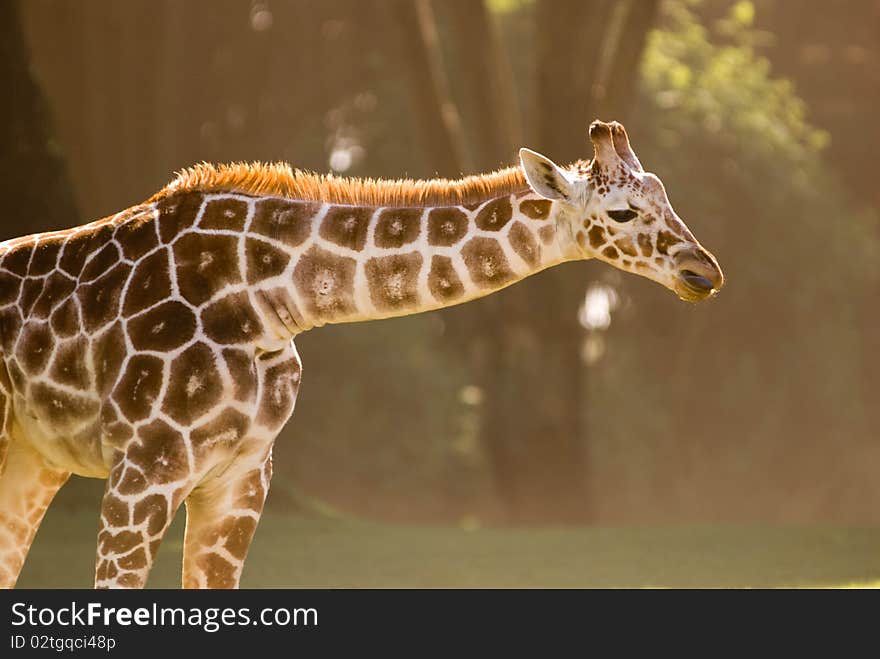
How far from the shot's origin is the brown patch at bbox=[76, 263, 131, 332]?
7.97m

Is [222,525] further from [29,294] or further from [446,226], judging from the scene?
[446,226]

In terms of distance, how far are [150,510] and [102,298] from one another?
120cm

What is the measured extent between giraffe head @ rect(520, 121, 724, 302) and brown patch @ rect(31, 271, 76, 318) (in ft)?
8.45

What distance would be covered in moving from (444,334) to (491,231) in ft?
66.9

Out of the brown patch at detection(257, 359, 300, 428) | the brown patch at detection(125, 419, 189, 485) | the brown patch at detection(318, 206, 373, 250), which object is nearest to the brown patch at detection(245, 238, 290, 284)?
the brown patch at detection(318, 206, 373, 250)

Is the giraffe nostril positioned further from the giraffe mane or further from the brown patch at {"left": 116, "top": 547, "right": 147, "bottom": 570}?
the brown patch at {"left": 116, "top": 547, "right": 147, "bottom": 570}

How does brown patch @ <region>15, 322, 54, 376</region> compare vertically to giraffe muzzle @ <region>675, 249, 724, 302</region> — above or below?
above

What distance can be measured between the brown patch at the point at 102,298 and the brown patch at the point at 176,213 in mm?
285

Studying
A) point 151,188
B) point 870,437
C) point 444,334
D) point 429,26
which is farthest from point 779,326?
point 151,188

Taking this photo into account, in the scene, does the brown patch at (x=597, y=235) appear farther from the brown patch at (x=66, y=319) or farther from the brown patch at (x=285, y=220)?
the brown patch at (x=66, y=319)

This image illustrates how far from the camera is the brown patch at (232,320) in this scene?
7.81 m

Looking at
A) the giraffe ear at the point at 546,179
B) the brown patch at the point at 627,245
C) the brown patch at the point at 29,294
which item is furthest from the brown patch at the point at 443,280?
the brown patch at the point at 29,294

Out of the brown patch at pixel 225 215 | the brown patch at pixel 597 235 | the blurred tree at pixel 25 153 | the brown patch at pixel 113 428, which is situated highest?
the blurred tree at pixel 25 153

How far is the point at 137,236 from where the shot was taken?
819cm
